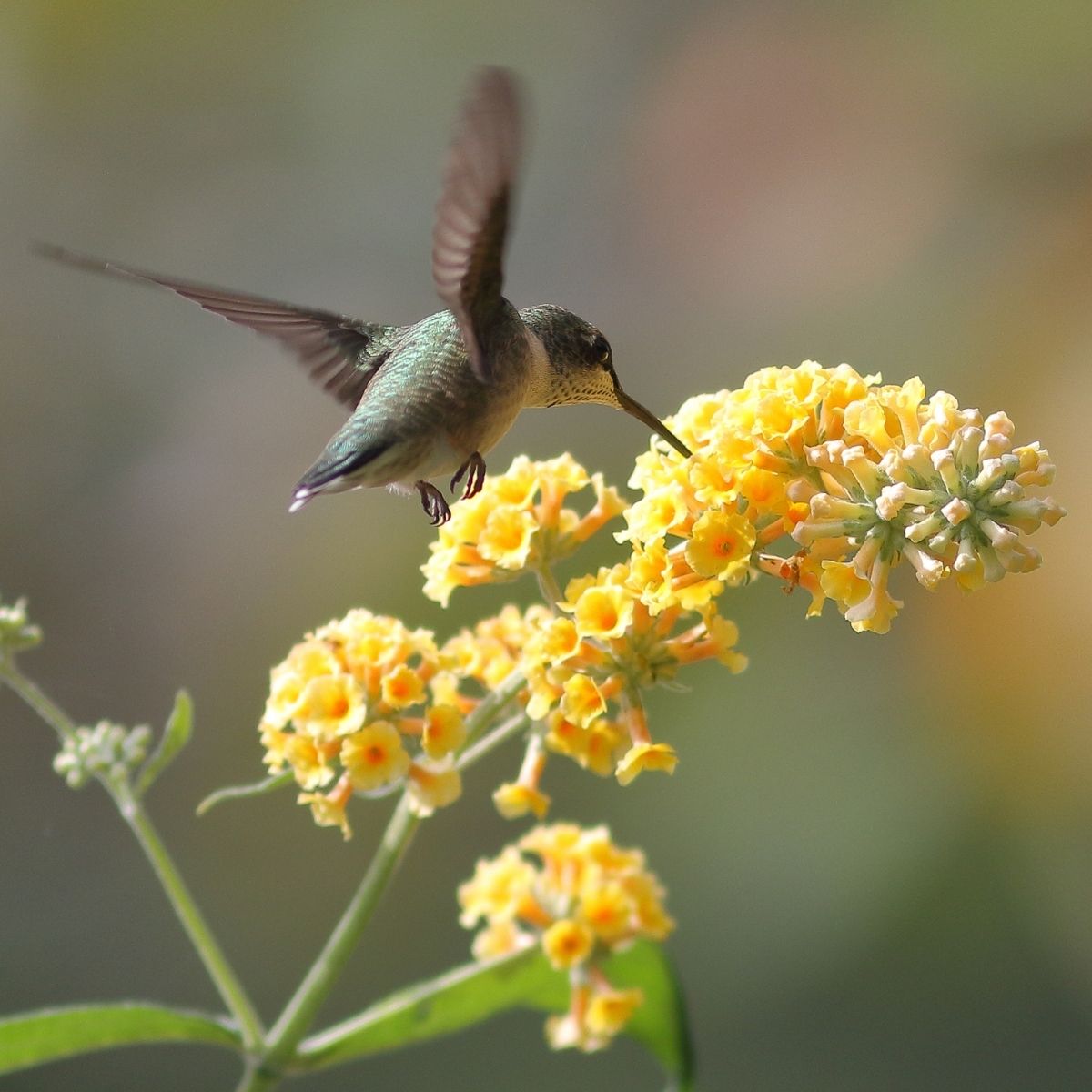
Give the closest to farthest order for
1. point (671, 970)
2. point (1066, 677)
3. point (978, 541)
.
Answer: point (978, 541) < point (671, 970) < point (1066, 677)

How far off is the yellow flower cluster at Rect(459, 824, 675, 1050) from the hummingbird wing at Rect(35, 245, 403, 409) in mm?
456

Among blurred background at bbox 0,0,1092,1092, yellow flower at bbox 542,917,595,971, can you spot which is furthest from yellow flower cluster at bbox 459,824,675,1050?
blurred background at bbox 0,0,1092,1092

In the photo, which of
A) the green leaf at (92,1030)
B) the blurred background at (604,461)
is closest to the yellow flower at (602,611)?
the green leaf at (92,1030)

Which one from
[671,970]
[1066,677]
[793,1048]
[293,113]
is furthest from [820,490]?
[293,113]

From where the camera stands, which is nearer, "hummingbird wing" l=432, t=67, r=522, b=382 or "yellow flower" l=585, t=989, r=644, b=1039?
"hummingbird wing" l=432, t=67, r=522, b=382

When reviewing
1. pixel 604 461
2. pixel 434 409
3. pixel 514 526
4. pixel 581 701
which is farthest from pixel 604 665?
pixel 604 461

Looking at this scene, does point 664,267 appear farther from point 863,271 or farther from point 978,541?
point 978,541

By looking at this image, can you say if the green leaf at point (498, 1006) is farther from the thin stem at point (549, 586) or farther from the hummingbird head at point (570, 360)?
the hummingbird head at point (570, 360)

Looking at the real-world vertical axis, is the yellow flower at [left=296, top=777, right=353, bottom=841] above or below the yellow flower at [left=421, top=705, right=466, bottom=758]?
below

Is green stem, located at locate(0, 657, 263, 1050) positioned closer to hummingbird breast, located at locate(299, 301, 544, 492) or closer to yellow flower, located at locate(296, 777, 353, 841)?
yellow flower, located at locate(296, 777, 353, 841)

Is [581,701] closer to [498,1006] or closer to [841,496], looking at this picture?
[841,496]

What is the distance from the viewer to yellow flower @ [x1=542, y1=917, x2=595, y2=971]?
103cm

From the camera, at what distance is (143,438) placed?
9.03ft

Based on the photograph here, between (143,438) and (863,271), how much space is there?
5.54 ft
